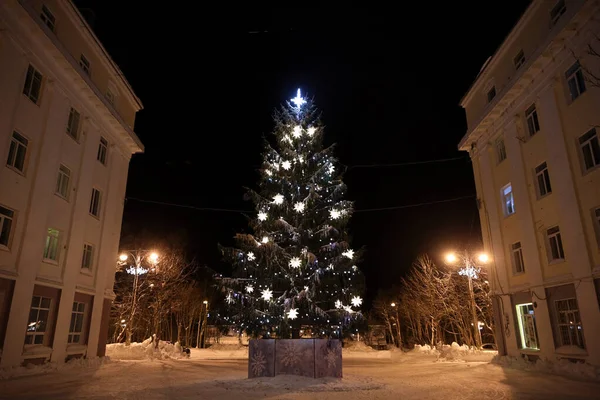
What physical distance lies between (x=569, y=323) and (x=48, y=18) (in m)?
24.0

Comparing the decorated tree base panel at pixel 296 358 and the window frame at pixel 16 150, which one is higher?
the window frame at pixel 16 150

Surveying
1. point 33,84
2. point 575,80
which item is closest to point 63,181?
point 33,84

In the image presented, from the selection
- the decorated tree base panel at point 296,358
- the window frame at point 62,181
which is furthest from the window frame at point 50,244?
the decorated tree base panel at point 296,358

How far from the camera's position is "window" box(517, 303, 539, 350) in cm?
1903

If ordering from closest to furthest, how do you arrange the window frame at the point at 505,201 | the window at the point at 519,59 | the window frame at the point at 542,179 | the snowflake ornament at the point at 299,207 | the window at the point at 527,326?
the snowflake ornament at the point at 299,207 → the window frame at the point at 542,179 → the window at the point at 527,326 → the window at the point at 519,59 → the window frame at the point at 505,201

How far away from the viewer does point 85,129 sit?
20531mm

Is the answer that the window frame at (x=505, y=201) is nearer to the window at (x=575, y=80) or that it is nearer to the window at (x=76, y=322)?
the window at (x=575, y=80)

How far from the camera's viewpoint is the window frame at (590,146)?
15352mm

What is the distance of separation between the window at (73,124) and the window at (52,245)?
14.8 feet

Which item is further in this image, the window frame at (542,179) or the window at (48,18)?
the window frame at (542,179)

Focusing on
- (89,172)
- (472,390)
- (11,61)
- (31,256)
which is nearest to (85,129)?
(89,172)

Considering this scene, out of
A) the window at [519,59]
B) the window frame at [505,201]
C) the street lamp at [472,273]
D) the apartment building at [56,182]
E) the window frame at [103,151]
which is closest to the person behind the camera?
the apartment building at [56,182]

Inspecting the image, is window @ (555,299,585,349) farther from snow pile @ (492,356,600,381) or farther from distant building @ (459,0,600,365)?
snow pile @ (492,356,600,381)

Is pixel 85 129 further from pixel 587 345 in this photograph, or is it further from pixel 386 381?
pixel 587 345
